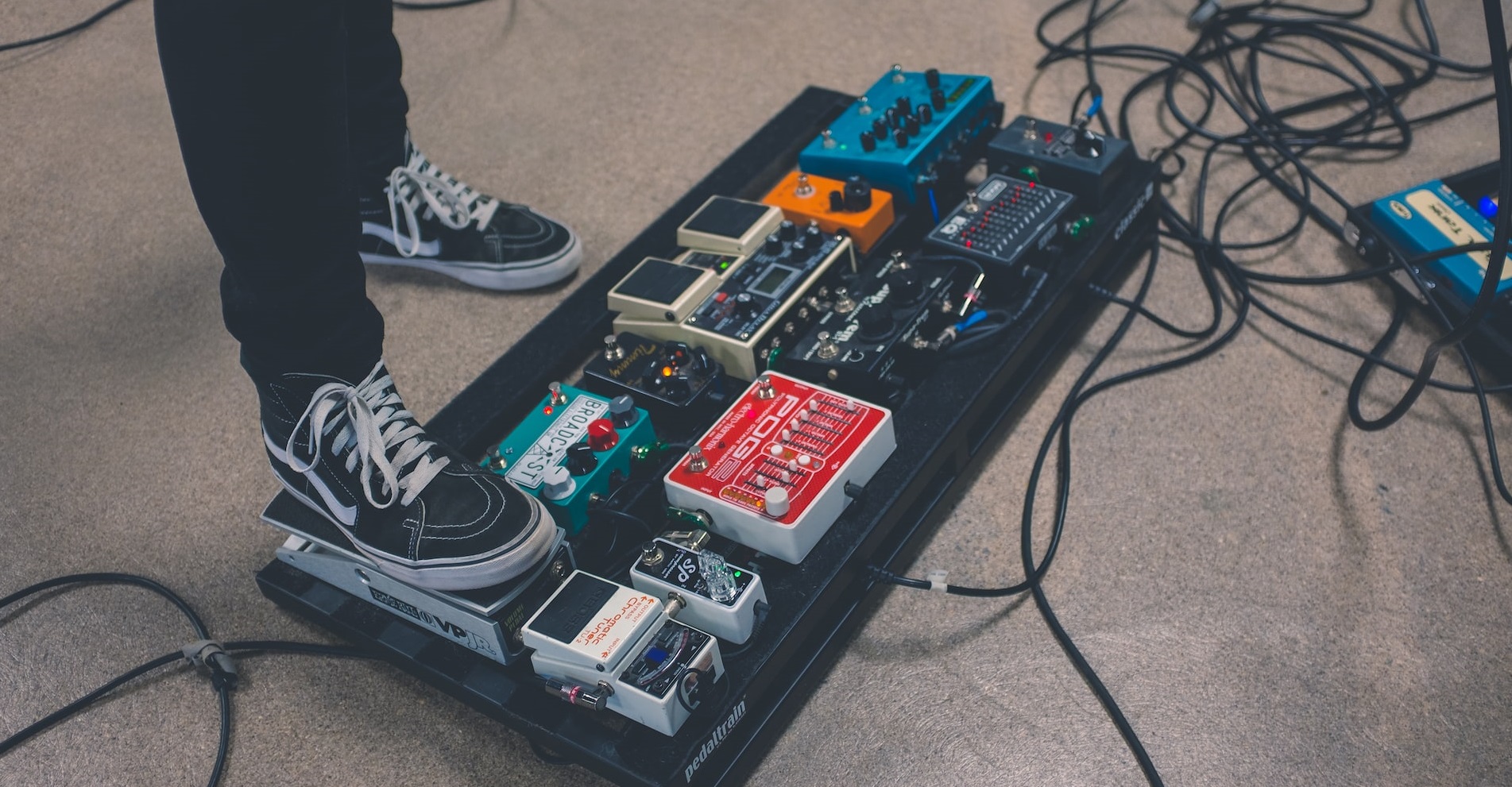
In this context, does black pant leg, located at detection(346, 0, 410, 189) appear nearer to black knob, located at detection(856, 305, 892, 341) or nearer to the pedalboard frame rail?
the pedalboard frame rail

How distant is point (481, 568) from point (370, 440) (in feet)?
0.65

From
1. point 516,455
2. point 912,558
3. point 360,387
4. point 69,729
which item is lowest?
point 69,729

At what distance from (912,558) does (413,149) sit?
1.05 metres

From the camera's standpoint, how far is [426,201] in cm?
200

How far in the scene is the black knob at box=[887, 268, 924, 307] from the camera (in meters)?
1.66

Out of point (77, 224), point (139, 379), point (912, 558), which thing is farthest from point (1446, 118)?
point (77, 224)

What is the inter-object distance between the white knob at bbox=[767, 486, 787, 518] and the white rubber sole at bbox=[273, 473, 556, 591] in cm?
25

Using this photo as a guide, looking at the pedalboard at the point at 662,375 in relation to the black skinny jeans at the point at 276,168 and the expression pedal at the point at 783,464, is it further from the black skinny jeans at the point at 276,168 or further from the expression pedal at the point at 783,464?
the black skinny jeans at the point at 276,168

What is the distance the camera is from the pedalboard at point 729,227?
1.82 m

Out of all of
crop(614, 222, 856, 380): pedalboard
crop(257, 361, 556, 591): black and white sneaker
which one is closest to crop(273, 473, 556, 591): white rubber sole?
crop(257, 361, 556, 591): black and white sneaker

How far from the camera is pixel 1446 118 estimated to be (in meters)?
2.22

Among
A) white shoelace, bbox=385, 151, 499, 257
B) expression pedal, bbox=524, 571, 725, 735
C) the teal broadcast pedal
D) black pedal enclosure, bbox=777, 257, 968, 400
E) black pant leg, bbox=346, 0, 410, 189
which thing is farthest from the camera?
white shoelace, bbox=385, 151, 499, 257

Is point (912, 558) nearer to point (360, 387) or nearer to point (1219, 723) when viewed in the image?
point (1219, 723)

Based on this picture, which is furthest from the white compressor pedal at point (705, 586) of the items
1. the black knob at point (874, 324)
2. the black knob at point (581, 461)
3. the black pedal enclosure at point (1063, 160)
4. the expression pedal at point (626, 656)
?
the black pedal enclosure at point (1063, 160)
